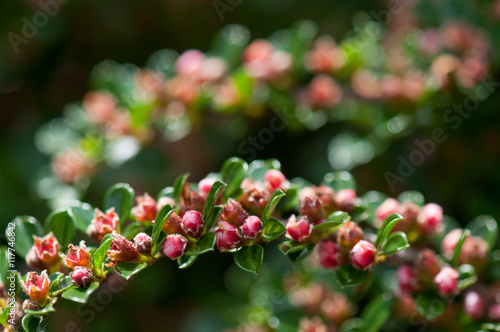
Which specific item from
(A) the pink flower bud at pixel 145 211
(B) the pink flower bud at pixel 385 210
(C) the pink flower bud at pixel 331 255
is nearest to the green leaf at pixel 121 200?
(A) the pink flower bud at pixel 145 211

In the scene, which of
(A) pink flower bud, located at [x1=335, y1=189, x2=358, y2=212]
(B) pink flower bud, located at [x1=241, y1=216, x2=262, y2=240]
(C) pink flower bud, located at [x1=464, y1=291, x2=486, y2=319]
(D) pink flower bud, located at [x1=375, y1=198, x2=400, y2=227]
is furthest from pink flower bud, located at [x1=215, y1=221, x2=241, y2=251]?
(C) pink flower bud, located at [x1=464, y1=291, x2=486, y2=319]

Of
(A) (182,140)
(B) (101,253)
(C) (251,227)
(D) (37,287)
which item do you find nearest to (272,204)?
(C) (251,227)

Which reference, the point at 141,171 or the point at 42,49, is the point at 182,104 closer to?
the point at 141,171

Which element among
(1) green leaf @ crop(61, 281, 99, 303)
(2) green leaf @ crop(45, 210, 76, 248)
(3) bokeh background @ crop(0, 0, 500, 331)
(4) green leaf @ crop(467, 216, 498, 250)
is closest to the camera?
(1) green leaf @ crop(61, 281, 99, 303)

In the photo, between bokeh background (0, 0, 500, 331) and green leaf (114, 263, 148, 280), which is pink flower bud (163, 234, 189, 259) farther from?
bokeh background (0, 0, 500, 331)

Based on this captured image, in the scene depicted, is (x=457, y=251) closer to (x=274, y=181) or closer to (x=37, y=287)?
(x=274, y=181)
